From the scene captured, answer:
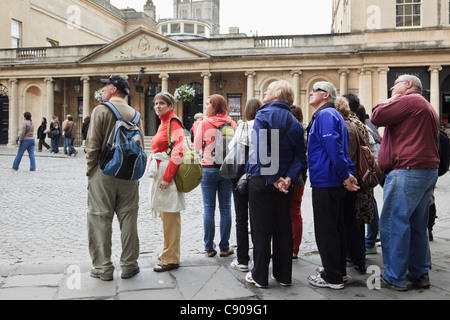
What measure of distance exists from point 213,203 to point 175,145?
100 cm

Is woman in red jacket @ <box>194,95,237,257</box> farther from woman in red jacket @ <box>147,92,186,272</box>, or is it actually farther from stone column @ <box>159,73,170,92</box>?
stone column @ <box>159,73,170,92</box>

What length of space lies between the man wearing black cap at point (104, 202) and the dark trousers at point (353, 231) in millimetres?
2241

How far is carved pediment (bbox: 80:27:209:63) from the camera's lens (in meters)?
28.3

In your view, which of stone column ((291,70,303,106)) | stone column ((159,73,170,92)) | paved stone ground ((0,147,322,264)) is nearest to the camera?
paved stone ground ((0,147,322,264))

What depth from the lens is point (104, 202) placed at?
165 inches

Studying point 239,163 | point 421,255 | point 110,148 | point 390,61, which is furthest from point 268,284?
point 390,61

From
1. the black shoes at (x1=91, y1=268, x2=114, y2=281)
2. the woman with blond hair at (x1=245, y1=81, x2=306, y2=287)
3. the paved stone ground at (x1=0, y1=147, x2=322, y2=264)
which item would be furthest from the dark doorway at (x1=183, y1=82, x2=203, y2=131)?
the woman with blond hair at (x1=245, y1=81, x2=306, y2=287)

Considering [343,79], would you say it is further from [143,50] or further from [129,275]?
[129,275]

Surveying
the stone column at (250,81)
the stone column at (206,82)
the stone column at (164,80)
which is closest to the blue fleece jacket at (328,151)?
the stone column at (250,81)

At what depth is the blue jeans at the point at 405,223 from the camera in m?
4.04

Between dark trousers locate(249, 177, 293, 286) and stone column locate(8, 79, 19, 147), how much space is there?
102 ft

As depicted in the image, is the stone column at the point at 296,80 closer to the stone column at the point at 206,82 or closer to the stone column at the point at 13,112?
the stone column at the point at 206,82

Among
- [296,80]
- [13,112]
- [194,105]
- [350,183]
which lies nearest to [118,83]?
[350,183]

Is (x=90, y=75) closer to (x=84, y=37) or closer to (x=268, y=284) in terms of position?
(x=84, y=37)
